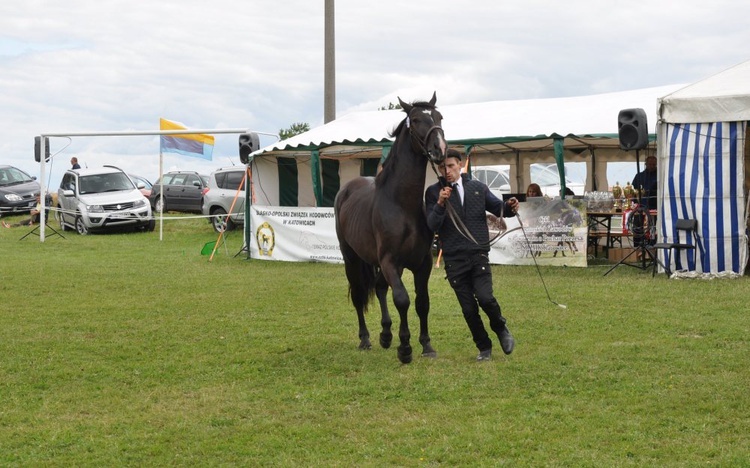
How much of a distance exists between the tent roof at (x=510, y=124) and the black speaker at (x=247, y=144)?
378 mm

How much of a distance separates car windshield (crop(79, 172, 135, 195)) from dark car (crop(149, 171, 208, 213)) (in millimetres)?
2541

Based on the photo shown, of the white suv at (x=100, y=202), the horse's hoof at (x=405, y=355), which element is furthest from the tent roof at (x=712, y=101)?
the white suv at (x=100, y=202)

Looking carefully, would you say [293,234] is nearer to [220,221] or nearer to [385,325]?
[220,221]

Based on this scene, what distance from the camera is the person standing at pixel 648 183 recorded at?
16125 millimetres

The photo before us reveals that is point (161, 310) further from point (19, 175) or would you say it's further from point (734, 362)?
point (19, 175)

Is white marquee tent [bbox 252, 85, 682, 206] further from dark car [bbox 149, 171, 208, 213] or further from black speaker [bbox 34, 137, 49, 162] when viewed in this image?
dark car [bbox 149, 171, 208, 213]

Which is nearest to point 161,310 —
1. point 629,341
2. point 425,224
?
point 425,224

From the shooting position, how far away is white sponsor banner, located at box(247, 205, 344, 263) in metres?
18.2

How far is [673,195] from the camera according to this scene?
14.6 metres

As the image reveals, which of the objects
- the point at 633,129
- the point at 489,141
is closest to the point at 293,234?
the point at 489,141

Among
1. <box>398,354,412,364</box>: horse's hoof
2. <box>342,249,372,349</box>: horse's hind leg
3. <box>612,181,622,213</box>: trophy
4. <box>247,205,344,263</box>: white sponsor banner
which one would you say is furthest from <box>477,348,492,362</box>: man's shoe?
<box>247,205,344,263</box>: white sponsor banner

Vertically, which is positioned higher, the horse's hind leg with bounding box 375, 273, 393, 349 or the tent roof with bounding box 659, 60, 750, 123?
the tent roof with bounding box 659, 60, 750, 123

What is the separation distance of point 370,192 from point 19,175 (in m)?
28.1

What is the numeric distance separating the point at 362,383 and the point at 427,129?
6.87ft
